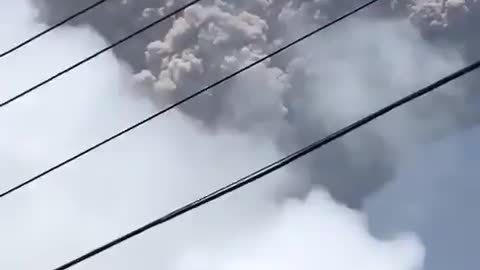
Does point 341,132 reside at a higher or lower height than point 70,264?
higher

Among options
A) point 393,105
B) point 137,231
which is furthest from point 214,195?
point 393,105

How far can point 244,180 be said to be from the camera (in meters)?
8.05

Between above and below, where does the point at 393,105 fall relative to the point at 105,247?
above

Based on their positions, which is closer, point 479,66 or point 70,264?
point 479,66

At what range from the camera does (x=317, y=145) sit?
315 inches

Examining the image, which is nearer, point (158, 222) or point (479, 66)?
point (479, 66)

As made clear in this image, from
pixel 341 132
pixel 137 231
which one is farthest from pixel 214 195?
pixel 341 132

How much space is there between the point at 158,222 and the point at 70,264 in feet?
3.11

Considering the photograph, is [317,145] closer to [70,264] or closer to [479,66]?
[479,66]

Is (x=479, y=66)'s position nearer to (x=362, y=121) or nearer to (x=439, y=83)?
(x=439, y=83)

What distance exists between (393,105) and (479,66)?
0.87 meters

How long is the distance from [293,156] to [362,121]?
0.77 meters

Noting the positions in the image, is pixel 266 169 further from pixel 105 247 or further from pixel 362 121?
pixel 105 247

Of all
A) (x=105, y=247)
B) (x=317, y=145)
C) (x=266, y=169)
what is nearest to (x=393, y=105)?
(x=317, y=145)
